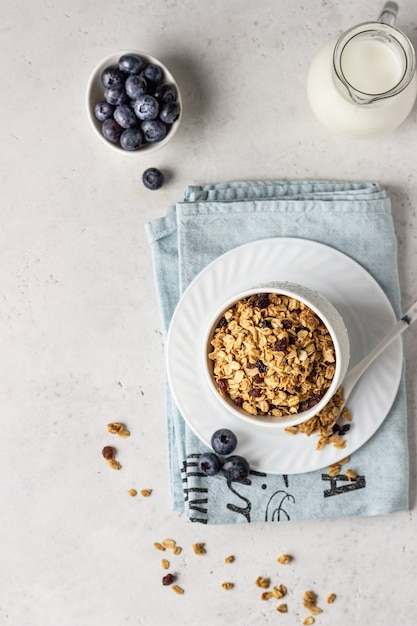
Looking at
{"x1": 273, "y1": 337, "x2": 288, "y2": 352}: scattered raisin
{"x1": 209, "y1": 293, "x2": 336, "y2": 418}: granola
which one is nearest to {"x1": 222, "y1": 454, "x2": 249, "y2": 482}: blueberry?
{"x1": 209, "y1": 293, "x2": 336, "y2": 418}: granola

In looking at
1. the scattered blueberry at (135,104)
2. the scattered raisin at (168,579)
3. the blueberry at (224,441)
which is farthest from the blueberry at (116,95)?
the scattered raisin at (168,579)

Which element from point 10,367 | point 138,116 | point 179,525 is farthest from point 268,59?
point 179,525

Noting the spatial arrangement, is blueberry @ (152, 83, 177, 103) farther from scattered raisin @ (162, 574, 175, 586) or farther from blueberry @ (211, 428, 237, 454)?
scattered raisin @ (162, 574, 175, 586)

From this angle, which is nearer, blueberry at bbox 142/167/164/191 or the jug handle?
the jug handle

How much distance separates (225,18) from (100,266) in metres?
0.54

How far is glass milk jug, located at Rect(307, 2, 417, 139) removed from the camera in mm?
1192

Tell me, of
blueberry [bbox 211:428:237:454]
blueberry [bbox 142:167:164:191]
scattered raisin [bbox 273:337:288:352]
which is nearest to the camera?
scattered raisin [bbox 273:337:288:352]

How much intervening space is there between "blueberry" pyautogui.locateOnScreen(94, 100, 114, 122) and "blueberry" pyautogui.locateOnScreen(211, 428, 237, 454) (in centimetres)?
61

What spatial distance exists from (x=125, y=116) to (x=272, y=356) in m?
0.52

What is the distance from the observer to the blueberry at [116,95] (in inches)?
49.4

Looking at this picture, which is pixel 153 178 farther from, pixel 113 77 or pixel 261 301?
pixel 261 301

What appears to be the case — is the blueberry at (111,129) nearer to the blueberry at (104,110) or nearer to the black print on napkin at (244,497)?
the blueberry at (104,110)

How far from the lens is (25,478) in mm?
1370

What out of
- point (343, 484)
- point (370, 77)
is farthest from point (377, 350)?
point (370, 77)
